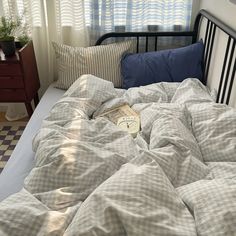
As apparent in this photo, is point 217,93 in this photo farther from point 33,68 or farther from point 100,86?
point 33,68

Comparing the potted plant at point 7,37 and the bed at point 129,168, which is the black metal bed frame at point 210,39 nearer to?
the bed at point 129,168

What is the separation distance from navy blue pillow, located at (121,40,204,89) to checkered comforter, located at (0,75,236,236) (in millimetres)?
328

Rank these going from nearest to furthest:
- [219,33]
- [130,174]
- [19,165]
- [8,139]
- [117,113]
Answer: [130,174], [19,165], [117,113], [219,33], [8,139]

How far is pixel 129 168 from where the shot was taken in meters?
0.88

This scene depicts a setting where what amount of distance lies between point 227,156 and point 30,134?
0.98 m

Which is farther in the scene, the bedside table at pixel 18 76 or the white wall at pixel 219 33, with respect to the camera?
the bedside table at pixel 18 76

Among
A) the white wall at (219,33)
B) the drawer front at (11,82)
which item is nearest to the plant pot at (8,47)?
the drawer front at (11,82)

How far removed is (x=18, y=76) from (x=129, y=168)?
53.6 inches

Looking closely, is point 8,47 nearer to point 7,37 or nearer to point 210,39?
point 7,37

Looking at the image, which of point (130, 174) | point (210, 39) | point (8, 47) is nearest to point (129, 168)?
point (130, 174)

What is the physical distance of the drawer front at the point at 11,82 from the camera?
1947mm

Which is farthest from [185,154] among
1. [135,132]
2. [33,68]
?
[33,68]

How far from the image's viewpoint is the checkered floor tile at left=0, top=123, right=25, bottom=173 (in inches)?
78.5

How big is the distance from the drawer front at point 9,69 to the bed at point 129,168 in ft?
1.20
